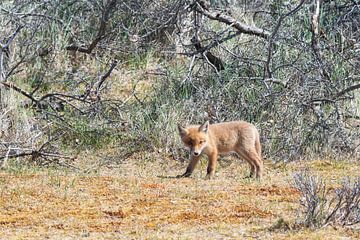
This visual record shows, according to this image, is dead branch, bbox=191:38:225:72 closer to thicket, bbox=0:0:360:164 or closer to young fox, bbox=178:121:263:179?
thicket, bbox=0:0:360:164

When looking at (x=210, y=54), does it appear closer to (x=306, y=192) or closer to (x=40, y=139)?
(x=40, y=139)

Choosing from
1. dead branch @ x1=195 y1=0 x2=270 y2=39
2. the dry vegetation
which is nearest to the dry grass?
the dry vegetation

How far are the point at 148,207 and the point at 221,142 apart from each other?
2733 mm

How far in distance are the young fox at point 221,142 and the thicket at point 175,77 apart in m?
0.97

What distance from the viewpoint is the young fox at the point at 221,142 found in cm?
984

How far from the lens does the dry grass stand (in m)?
6.62

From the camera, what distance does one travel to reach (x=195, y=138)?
387 inches

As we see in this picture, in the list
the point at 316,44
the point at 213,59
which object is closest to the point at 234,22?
the point at 213,59

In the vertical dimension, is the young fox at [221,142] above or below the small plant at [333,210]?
above

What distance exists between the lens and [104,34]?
1289 centimetres

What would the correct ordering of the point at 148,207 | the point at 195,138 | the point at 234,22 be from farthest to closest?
the point at 234,22
the point at 195,138
the point at 148,207

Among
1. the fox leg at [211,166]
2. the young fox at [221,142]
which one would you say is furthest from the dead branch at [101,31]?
the fox leg at [211,166]

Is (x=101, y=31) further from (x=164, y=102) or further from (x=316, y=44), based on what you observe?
(x=316, y=44)

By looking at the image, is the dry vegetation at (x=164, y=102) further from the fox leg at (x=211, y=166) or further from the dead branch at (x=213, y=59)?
the fox leg at (x=211, y=166)
